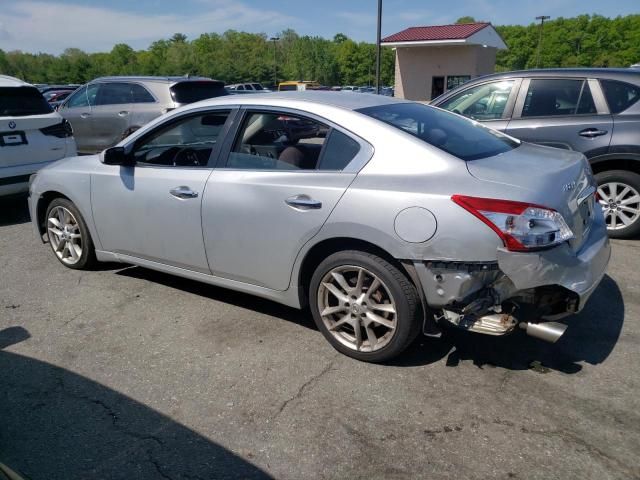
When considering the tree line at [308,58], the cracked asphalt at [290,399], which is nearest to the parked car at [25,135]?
the cracked asphalt at [290,399]

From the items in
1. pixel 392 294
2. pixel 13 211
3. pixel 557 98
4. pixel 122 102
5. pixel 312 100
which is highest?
pixel 312 100

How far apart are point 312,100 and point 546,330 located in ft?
6.66

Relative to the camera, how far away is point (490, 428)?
2.67 meters

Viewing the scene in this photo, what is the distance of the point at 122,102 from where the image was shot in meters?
9.59

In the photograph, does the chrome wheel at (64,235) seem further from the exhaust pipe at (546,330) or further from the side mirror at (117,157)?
the exhaust pipe at (546,330)

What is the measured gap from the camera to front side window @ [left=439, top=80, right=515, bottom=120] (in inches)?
239

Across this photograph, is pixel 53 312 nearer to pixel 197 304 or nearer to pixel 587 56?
pixel 197 304

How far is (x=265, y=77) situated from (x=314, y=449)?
88420mm

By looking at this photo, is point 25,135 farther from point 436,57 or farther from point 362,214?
point 436,57

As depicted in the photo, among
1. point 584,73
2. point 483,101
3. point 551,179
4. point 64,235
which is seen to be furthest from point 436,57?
point 551,179

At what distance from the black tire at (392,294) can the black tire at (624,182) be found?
3596 mm

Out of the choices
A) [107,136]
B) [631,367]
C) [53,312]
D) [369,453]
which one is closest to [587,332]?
[631,367]

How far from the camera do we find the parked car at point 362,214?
281cm

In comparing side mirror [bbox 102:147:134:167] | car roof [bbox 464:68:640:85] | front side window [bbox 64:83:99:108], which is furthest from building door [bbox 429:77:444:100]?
side mirror [bbox 102:147:134:167]
